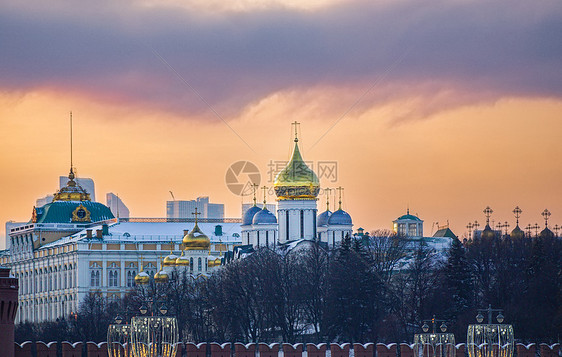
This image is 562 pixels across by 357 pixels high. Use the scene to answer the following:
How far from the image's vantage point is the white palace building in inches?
5581

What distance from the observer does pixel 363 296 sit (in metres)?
99.2

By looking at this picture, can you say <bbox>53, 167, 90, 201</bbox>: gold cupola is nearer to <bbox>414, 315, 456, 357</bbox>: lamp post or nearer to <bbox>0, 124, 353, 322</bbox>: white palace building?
<bbox>0, 124, 353, 322</bbox>: white palace building

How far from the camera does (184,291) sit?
116062 mm

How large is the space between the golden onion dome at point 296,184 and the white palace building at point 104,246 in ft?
4.80

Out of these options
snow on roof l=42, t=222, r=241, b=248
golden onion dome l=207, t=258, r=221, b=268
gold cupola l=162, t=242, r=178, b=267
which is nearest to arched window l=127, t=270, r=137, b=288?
snow on roof l=42, t=222, r=241, b=248

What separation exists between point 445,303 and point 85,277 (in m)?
69.6

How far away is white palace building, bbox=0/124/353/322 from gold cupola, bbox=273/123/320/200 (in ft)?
4.82

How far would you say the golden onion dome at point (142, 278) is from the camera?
148m

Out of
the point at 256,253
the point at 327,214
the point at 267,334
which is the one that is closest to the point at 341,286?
the point at 267,334

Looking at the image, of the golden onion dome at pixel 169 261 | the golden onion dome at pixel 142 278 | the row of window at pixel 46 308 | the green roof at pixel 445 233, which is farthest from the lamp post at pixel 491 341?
the green roof at pixel 445 233

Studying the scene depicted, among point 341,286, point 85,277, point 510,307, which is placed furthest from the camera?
point 85,277

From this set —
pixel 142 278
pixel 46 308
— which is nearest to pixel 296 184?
pixel 142 278

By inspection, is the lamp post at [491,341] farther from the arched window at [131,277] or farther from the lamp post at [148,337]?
the arched window at [131,277]

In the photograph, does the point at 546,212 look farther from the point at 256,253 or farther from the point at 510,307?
the point at 510,307
